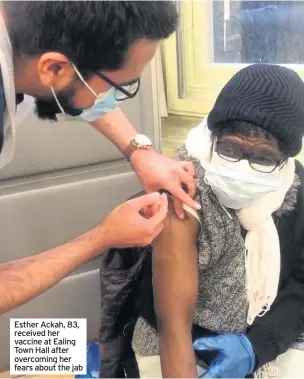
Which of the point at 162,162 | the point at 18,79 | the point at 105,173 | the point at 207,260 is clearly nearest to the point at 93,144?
the point at 105,173

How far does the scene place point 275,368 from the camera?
4.17ft

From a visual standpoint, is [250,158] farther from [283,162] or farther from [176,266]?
[176,266]

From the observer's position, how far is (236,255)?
4.08 ft

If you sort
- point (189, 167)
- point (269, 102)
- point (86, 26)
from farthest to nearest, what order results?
point (189, 167) → point (269, 102) → point (86, 26)

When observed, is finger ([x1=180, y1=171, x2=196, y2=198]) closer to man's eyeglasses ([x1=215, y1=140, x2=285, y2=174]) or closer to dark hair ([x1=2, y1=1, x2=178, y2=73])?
man's eyeglasses ([x1=215, y1=140, x2=285, y2=174])

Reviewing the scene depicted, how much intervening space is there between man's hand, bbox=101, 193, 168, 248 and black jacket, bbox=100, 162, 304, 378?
249mm

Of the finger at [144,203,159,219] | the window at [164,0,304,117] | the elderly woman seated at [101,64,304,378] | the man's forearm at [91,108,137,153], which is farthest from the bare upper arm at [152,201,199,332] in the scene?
the window at [164,0,304,117]

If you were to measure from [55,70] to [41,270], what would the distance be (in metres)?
0.35

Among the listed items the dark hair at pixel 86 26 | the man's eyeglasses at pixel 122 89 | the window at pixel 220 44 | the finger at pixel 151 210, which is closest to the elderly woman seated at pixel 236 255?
the finger at pixel 151 210

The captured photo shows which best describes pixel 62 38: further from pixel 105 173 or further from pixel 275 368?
pixel 275 368

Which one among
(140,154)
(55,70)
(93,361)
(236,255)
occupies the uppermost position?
(55,70)

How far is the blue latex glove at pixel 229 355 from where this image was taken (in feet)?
3.97

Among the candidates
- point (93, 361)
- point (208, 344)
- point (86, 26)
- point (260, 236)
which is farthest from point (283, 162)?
point (93, 361)

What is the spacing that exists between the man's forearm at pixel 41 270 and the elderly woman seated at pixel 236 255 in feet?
0.72
